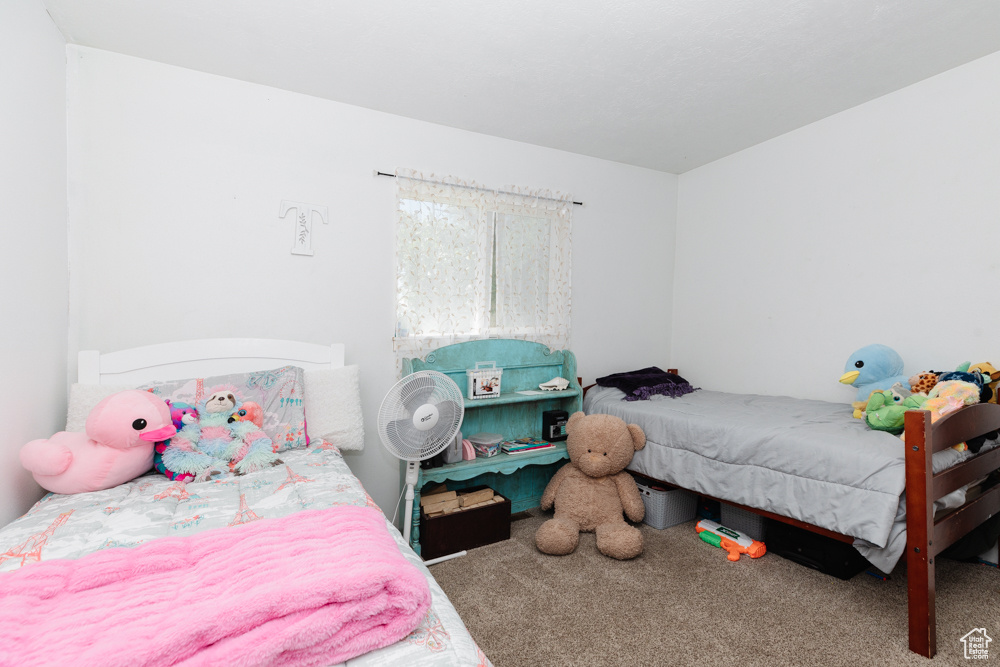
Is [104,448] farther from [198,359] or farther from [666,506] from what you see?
[666,506]

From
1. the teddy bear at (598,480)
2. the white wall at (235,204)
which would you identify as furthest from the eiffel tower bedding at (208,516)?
the teddy bear at (598,480)

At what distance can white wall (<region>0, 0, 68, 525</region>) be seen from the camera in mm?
1697

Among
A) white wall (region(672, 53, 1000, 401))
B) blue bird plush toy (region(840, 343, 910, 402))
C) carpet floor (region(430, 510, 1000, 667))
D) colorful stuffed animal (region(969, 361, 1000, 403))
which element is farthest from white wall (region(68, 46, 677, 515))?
colorful stuffed animal (region(969, 361, 1000, 403))

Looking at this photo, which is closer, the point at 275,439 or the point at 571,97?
the point at 275,439

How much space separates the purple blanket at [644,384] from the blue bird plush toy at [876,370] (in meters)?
1.08

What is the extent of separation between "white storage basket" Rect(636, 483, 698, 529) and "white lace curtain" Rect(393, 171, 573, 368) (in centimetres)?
121

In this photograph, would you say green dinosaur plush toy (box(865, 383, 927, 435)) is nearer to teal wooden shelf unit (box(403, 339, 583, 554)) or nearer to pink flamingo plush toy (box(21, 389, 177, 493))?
teal wooden shelf unit (box(403, 339, 583, 554))

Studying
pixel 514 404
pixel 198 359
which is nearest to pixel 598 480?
A: pixel 514 404

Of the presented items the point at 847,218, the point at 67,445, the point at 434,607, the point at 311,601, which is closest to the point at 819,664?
the point at 434,607

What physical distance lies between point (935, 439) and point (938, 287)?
1295mm

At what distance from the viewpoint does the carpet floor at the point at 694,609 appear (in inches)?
71.2

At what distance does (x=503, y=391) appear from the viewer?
10.5ft

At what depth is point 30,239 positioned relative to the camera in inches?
73.8

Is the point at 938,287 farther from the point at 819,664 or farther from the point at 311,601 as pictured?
the point at 311,601
